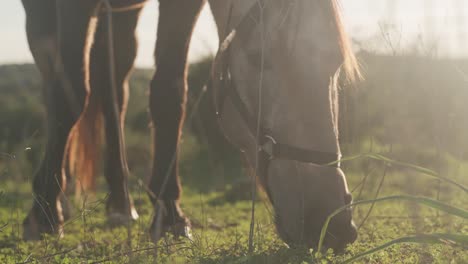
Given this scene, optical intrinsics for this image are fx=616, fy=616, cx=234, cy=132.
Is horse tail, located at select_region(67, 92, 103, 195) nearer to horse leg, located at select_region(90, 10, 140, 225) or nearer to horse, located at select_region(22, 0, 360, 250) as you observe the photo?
horse leg, located at select_region(90, 10, 140, 225)

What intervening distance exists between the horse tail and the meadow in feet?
0.59

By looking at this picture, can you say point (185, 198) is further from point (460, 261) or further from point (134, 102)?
point (134, 102)

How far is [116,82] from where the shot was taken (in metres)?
5.07

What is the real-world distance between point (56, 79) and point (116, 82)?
142 centimetres

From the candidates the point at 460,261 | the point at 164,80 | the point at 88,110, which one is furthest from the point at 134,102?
the point at 460,261

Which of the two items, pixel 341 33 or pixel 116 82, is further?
pixel 116 82

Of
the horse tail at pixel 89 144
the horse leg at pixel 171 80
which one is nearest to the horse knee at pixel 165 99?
the horse leg at pixel 171 80

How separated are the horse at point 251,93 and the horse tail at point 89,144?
1.01 meters

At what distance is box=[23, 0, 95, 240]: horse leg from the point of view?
352cm

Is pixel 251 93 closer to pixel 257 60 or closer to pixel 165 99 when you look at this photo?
pixel 257 60

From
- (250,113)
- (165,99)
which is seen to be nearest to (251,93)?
(250,113)

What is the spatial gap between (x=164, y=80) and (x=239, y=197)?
229cm

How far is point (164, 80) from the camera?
415 centimetres

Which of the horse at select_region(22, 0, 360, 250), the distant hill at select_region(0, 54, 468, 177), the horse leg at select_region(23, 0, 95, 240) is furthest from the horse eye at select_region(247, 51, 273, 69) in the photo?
the horse leg at select_region(23, 0, 95, 240)
